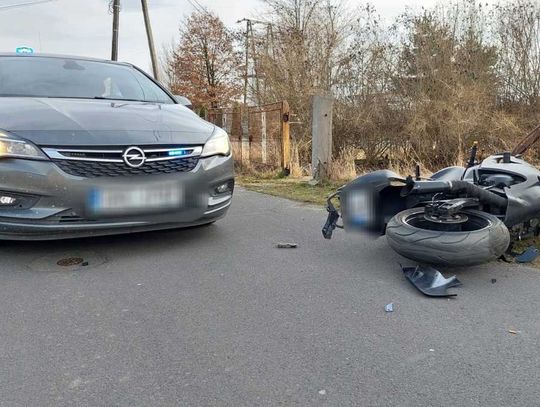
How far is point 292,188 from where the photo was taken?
26.2 ft

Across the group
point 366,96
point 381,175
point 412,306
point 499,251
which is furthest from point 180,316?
point 366,96

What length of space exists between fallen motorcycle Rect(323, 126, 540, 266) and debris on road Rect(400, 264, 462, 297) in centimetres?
7

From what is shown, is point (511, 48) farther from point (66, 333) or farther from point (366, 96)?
point (66, 333)

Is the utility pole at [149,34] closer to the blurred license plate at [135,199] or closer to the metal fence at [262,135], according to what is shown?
the metal fence at [262,135]

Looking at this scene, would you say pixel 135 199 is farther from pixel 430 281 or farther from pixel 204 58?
pixel 204 58

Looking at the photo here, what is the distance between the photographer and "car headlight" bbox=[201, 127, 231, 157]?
4.06 meters

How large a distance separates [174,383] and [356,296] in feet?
4.53

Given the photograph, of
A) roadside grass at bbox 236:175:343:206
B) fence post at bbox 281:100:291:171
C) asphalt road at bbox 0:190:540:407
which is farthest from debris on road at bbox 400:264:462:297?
fence post at bbox 281:100:291:171

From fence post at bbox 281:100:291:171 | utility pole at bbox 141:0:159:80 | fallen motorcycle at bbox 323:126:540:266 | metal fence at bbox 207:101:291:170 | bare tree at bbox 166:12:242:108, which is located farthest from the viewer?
bare tree at bbox 166:12:242:108

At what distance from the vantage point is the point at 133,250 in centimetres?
405

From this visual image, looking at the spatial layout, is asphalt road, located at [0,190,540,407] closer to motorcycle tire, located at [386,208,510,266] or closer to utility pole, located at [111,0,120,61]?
motorcycle tire, located at [386,208,510,266]

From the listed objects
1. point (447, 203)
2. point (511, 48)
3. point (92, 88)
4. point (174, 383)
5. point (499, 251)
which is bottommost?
point (174, 383)

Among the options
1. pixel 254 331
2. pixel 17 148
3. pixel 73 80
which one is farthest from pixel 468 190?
pixel 73 80

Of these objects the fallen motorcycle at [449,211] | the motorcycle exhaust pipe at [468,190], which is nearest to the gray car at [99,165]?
the fallen motorcycle at [449,211]
